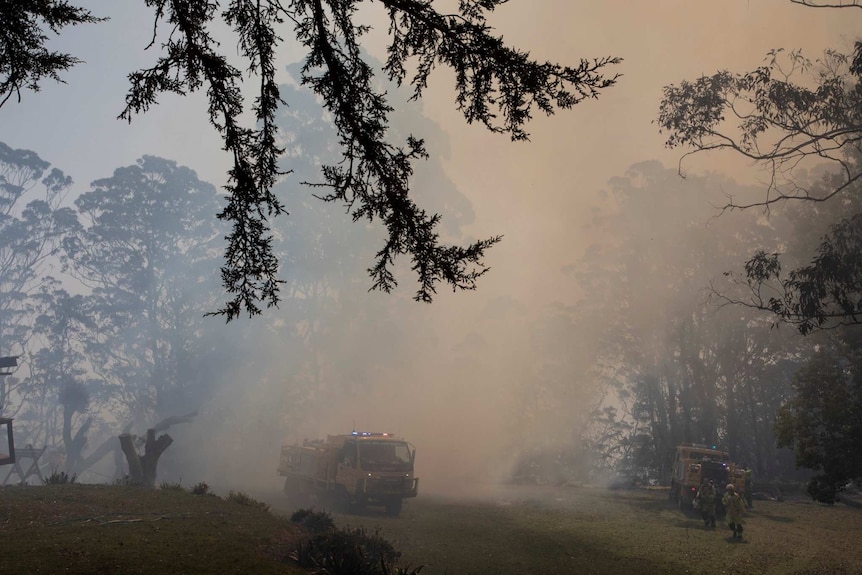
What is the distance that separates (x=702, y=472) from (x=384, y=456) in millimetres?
12210

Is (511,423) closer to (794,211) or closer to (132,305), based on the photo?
(794,211)

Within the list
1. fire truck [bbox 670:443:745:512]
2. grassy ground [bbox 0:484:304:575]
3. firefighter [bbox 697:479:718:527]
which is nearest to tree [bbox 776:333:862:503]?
firefighter [bbox 697:479:718:527]

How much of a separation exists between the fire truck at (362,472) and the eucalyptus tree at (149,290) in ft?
89.8

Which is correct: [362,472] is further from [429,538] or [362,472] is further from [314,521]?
[314,521]

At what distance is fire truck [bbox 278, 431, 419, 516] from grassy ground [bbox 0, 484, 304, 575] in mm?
5234

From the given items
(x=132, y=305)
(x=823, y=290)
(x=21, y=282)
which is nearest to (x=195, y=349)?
(x=132, y=305)

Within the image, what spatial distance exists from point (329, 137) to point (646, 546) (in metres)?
52.2

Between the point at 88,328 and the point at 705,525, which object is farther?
the point at 88,328

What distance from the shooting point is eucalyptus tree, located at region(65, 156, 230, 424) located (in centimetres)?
4831

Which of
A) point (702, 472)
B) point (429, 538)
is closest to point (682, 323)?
point (702, 472)

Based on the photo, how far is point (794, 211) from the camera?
32.5 meters

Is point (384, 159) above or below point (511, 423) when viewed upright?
above

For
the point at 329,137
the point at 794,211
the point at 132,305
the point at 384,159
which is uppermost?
the point at 329,137

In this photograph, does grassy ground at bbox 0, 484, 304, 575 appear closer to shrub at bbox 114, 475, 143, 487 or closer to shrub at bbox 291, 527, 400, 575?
shrub at bbox 291, 527, 400, 575
